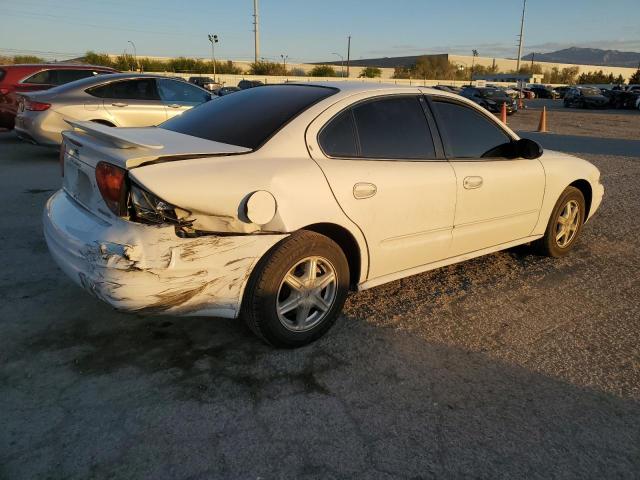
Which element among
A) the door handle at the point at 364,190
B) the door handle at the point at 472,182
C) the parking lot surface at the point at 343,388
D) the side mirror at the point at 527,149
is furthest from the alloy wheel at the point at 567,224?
the door handle at the point at 364,190

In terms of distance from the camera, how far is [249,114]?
11.1ft

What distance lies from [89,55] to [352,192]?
3092 inches

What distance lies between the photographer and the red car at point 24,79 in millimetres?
10109

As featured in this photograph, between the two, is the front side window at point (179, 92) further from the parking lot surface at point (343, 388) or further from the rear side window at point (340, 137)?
the rear side window at point (340, 137)

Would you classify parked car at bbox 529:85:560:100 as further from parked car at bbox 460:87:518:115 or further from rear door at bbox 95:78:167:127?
rear door at bbox 95:78:167:127

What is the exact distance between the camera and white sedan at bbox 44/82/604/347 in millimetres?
2582

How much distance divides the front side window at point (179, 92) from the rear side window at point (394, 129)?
22.1 feet

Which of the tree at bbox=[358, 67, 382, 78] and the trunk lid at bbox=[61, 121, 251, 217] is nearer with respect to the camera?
the trunk lid at bbox=[61, 121, 251, 217]

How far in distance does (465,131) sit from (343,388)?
2230 mm

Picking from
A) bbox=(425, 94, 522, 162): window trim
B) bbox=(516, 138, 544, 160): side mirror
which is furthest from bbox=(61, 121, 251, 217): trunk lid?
bbox=(516, 138, 544, 160): side mirror

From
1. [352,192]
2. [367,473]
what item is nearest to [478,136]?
[352,192]

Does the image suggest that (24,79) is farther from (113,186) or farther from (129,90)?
(113,186)

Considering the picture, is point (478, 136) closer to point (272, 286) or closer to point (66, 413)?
point (272, 286)

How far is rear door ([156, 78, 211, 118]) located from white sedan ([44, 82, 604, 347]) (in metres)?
5.78
